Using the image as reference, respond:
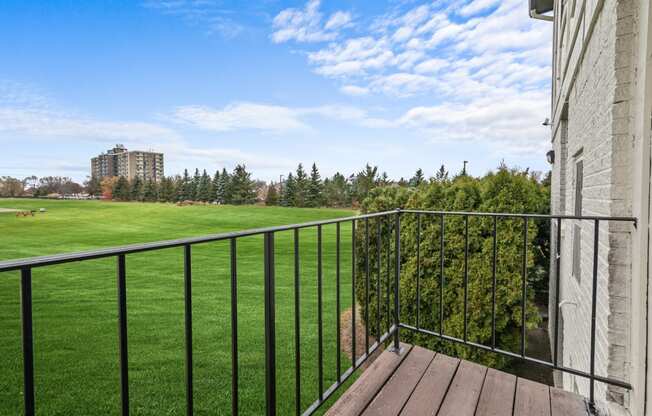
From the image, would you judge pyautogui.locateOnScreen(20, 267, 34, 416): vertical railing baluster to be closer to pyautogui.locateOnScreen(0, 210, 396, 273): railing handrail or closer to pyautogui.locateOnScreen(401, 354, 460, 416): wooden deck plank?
pyautogui.locateOnScreen(0, 210, 396, 273): railing handrail

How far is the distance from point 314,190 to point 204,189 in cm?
1163

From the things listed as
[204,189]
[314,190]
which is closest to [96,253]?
[314,190]

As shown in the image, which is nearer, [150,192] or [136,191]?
[150,192]

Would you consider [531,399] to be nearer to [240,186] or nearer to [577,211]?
[577,211]

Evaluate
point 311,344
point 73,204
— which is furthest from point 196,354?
point 73,204

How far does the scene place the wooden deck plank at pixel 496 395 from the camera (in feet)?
5.51

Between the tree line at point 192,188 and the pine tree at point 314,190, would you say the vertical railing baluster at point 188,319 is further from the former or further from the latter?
the tree line at point 192,188

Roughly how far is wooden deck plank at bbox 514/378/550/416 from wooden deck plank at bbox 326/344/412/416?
626 mm

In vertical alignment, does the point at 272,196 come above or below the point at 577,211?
above

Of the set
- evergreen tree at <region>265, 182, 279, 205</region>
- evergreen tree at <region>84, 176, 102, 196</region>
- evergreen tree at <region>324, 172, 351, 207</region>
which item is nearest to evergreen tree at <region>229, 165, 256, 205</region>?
evergreen tree at <region>265, 182, 279, 205</region>

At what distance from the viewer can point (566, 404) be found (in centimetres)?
175

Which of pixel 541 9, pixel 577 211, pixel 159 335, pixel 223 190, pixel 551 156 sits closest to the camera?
pixel 577 211

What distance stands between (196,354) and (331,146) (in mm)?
25603

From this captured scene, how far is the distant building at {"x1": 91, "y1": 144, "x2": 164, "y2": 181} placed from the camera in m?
39.7
